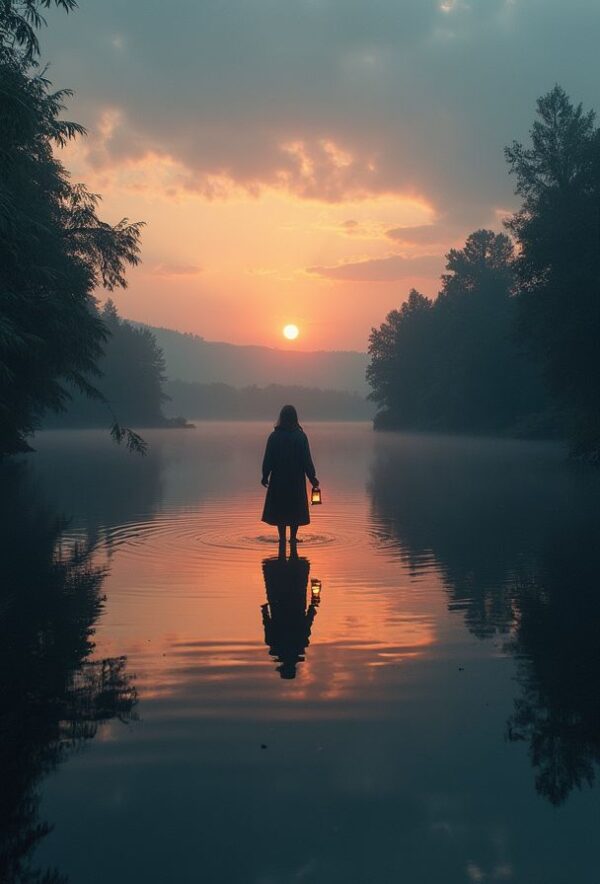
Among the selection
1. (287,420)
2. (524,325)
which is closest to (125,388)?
(524,325)

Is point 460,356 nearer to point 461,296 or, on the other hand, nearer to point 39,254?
point 461,296

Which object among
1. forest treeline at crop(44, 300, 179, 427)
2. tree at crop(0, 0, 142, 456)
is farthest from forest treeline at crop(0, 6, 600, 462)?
forest treeline at crop(44, 300, 179, 427)

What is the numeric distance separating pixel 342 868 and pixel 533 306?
3812 cm

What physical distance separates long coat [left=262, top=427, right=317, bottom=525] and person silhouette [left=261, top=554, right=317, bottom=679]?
2.41ft

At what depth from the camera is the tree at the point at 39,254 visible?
1227 centimetres

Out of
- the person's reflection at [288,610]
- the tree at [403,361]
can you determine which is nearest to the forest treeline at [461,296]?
the person's reflection at [288,610]

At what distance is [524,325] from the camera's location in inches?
1711

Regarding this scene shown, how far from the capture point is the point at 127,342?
123125 mm

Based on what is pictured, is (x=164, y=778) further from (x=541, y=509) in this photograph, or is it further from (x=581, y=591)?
(x=541, y=509)

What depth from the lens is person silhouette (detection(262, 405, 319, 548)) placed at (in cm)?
1293

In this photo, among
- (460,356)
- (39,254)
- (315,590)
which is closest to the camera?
(315,590)

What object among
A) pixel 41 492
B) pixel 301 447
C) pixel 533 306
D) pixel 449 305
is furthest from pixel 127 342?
pixel 301 447

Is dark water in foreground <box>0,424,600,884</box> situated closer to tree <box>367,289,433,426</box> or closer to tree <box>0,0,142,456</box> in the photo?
tree <box>0,0,142,456</box>

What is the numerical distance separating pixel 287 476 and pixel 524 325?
33.0 metres
